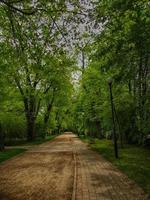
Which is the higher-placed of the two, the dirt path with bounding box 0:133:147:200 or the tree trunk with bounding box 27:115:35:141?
the tree trunk with bounding box 27:115:35:141

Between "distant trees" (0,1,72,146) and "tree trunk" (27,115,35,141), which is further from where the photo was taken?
"tree trunk" (27,115,35,141)

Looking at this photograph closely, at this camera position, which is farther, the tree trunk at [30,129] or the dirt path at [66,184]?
the tree trunk at [30,129]

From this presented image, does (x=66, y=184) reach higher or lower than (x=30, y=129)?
lower

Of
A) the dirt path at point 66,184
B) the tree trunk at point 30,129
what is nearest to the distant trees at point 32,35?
the dirt path at point 66,184

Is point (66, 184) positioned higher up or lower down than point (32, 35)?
lower down

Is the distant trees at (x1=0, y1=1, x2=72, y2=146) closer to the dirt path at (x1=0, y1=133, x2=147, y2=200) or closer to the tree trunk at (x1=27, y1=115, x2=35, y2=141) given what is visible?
the dirt path at (x1=0, y1=133, x2=147, y2=200)

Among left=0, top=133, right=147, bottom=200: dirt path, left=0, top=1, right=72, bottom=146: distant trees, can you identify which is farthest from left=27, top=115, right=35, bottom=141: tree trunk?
left=0, top=1, right=72, bottom=146: distant trees

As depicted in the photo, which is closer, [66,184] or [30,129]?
[66,184]

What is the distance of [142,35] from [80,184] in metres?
7.17

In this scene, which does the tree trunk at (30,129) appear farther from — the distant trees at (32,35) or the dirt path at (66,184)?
the distant trees at (32,35)

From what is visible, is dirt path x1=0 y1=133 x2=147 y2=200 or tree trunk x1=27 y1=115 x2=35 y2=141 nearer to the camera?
dirt path x1=0 y1=133 x2=147 y2=200

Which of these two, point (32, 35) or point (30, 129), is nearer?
point (32, 35)

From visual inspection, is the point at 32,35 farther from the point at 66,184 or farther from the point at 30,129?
the point at 30,129

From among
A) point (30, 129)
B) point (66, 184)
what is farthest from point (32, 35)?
point (30, 129)
